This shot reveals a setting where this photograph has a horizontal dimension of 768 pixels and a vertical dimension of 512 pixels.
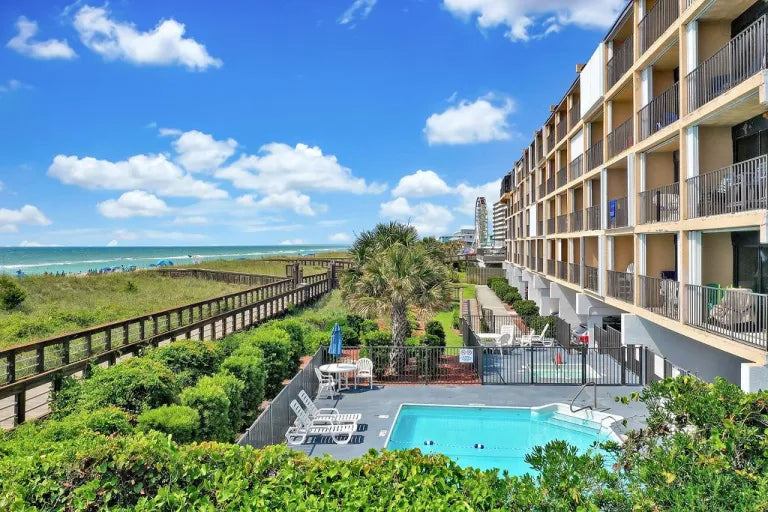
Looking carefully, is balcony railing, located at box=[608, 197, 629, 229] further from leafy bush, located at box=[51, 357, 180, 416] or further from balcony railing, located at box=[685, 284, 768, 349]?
leafy bush, located at box=[51, 357, 180, 416]

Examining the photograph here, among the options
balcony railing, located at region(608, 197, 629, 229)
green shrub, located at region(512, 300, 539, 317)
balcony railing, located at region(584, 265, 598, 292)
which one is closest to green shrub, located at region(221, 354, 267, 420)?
balcony railing, located at region(608, 197, 629, 229)

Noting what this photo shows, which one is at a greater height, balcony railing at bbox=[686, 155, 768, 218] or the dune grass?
balcony railing at bbox=[686, 155, 768, 218]

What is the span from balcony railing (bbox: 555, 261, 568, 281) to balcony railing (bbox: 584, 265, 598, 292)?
2770 millimetres

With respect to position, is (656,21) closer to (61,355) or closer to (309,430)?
(309,430)

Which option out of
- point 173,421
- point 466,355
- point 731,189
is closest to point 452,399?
point 466,355

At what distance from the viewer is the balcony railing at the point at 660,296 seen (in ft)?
37.7

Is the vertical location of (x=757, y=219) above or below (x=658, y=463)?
above

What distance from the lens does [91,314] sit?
680 inches

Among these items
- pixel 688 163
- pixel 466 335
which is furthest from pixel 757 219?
pixel 466 335

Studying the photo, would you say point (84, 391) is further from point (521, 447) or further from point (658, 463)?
point (521, 447)

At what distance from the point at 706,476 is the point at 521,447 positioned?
318 inches

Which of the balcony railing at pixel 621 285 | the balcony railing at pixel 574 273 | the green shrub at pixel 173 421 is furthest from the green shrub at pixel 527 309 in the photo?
the green shrub at pixel 173 421

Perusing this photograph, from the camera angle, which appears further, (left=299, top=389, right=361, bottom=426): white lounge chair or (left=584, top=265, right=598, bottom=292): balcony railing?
(left=584, top=265, right=598, bottom=292): balcony railing

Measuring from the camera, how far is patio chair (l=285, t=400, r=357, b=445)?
10.7m
